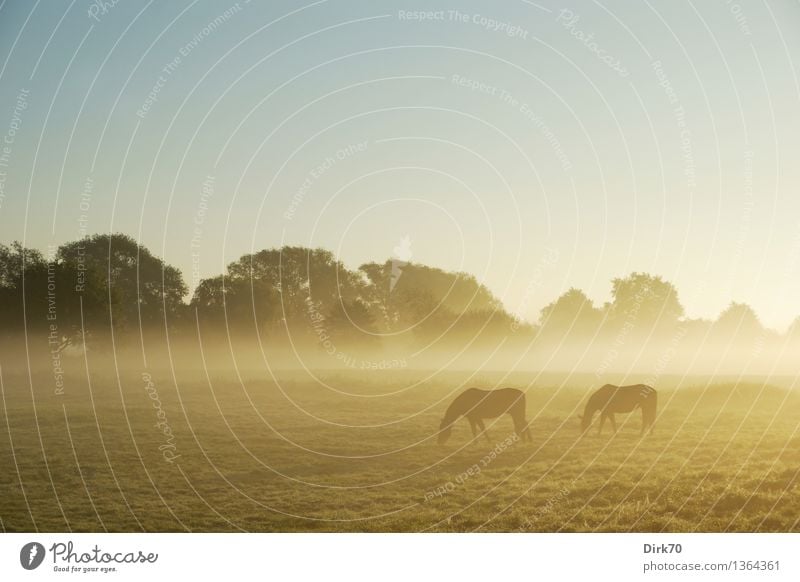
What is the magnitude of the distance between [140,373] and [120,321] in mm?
3357

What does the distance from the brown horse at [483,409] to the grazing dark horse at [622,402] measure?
76.3 inches

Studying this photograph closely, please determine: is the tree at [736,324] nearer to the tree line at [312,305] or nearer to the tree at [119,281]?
the tree line at [312,305]

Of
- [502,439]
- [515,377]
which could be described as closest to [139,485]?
[502,439]

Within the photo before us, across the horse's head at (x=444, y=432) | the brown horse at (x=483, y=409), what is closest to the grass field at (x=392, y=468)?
the horse's head at (x=444, y=432)

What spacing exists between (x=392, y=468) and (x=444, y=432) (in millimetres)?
2761

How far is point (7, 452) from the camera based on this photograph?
18.4 metres

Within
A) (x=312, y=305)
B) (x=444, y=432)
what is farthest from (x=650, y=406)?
(x=312, y=305)

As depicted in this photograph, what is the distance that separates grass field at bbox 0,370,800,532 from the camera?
12.9 meters

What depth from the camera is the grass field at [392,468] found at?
1292 cm

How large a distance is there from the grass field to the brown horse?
54 cm

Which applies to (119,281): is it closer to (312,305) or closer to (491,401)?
(312,305)

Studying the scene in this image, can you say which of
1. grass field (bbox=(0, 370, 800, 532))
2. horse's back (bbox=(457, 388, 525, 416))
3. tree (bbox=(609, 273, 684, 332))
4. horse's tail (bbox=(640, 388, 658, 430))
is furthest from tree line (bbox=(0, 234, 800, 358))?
horse's back (bbox=(457, 388, 525, 416))
